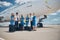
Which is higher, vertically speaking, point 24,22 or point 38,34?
point 24,22

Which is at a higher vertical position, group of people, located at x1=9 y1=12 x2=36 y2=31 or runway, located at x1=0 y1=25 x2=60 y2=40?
group of people, located at x1=9 y1=12 x2=36 y2=31

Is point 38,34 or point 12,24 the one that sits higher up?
point 12,24

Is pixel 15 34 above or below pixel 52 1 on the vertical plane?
below

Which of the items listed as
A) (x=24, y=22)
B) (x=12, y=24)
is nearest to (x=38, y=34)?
(x=24, y=22)

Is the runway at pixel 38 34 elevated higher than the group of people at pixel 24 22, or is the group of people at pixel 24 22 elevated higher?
the group of people at pixel 24 22

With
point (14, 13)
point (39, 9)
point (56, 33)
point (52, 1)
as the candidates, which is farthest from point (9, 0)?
point (56, 33)

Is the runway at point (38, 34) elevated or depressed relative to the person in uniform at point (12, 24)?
depressed

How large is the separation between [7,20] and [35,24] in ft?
1.46

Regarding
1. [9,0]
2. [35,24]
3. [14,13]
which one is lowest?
[35,24]

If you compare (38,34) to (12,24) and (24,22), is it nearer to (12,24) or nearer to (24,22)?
(24,22)

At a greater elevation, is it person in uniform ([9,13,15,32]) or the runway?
person in uniform ([9,13,15,32])

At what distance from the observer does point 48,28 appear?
9.01 ft

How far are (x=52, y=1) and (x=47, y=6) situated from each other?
11 centimetres

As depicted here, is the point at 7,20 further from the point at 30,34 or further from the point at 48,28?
the point at 48,28
